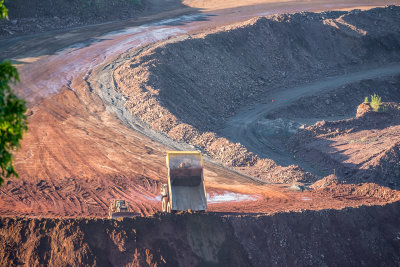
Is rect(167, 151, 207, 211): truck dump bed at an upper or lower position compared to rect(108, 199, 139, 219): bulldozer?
upper

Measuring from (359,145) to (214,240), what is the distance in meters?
13.9

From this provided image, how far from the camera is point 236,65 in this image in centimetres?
3438

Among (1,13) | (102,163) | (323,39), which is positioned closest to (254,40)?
(323,39)

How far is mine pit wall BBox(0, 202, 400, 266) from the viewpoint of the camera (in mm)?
13781

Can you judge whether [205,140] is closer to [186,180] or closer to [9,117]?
[186,180]

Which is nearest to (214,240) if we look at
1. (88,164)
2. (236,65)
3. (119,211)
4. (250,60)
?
(119,211)

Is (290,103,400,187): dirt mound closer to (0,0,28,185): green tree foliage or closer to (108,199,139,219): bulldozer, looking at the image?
(108,199,139,219): bulldozer

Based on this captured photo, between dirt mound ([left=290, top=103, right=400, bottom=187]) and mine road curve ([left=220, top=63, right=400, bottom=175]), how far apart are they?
49.5 inches

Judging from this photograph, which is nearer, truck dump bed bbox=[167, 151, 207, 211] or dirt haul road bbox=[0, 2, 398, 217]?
truck dump bed bbox=[167, 151, 207, 211]

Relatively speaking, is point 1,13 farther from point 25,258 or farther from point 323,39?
point 323,39

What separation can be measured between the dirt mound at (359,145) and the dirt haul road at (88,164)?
2.13 metres

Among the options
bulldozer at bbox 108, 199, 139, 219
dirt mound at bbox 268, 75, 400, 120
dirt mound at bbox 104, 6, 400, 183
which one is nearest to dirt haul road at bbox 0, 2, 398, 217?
bulldozer at bbox 108, 199, 139, 219

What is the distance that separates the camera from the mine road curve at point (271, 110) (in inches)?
1041

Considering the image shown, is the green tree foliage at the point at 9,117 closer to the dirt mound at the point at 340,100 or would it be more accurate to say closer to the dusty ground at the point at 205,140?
the dusty ground at the point at 205,140
